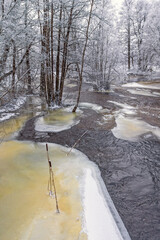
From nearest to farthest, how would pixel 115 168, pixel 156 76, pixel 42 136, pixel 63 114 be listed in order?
pixel 115 168
pixel 42 136
pixel 63 114
pixel 156 76

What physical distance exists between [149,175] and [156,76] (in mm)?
23629

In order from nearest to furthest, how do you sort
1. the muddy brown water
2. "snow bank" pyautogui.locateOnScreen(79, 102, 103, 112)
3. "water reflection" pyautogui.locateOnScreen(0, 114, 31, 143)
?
the muddy brown water
"water reflection" pyautogui.locateOnScreen(0, 114, 31, 143)
"snow bank" pyautogui.locateOnScreen(79, 102, 103, 112)

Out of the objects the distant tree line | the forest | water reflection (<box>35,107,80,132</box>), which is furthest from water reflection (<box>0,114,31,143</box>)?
the distant tree line

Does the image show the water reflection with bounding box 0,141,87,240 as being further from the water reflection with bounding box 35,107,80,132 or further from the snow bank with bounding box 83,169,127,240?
the water reflection with bounding box 35,107,80,132

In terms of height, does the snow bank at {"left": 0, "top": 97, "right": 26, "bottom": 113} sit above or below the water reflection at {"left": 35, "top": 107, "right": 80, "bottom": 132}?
above

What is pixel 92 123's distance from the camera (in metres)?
8.33

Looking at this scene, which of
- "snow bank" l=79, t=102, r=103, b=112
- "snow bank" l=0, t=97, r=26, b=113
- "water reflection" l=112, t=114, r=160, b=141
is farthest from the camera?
"snow bank" l=79, t=102, r=103, b=112

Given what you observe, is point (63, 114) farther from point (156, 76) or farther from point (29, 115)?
point (156, 76)

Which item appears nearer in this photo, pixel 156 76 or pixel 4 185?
pixel 4 185

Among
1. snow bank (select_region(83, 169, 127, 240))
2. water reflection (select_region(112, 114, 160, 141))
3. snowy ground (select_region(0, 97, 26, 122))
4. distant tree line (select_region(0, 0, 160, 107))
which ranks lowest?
snow bank (select_region(83, 169, 127, 240))

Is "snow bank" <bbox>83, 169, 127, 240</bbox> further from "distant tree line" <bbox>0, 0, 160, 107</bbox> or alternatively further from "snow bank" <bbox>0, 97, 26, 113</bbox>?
"snow bank" <bbox>0, 97, 26, 113</bbox>

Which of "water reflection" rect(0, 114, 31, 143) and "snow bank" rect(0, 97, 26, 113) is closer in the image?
"water reflection" rect(0, 114, 31, 143)

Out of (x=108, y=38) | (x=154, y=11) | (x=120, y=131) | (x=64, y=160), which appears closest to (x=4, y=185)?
(x=64, y=160)

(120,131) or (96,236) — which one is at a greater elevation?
(120,131)
